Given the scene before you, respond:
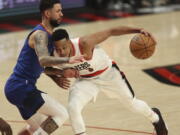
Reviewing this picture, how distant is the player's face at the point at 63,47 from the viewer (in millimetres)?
5605

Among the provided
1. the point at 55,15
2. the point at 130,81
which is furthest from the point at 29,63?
the point at 130,81

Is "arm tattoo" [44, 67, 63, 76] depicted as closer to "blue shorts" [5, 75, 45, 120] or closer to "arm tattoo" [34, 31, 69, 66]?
"blue shorts" [5, 75, 45, 120]

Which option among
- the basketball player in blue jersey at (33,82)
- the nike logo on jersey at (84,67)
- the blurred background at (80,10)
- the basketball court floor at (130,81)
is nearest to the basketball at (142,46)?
the nike logo on jersey at (84,67)

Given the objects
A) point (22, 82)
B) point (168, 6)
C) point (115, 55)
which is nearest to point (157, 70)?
A: point (115, 55)

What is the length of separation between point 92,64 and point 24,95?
2.93 feet

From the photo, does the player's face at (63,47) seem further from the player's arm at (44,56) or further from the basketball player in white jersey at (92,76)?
the player's arm at (44,56)

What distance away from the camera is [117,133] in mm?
6977

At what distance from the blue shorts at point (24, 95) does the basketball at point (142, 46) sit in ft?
4.98

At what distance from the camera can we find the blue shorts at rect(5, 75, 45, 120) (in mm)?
5785

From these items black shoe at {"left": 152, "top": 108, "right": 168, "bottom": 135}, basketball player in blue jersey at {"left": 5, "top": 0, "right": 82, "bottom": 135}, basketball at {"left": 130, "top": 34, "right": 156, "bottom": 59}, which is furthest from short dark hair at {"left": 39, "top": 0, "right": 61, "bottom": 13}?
black shoe at {"left": 152, "top": 108, "right": 168, "bottom": 135}

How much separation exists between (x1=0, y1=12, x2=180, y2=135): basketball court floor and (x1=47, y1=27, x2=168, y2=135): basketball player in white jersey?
41.3 inches

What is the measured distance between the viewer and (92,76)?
6.08 m

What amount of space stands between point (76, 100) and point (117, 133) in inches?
52.9

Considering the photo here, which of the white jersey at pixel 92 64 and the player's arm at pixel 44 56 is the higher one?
the player's arm at pixel 44 56
